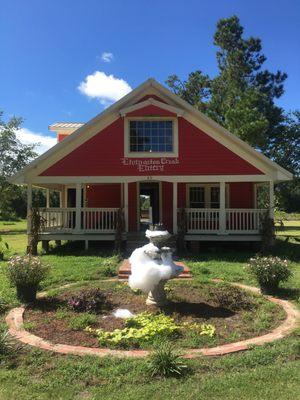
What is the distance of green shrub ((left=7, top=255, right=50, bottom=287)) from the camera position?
8.36 m

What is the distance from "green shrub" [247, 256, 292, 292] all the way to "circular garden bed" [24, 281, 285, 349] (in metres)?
0.38

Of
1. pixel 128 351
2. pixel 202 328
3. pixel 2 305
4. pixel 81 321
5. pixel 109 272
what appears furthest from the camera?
pixel 109 272

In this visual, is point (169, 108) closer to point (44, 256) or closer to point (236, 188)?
point (236, 188)

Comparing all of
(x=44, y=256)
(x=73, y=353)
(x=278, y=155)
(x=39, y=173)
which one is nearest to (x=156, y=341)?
(x=73, y=353)

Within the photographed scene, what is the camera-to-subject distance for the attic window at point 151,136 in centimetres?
1731

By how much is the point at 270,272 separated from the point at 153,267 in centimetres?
297

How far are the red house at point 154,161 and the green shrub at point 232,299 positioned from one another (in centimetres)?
731

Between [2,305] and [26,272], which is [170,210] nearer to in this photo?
[26,272]

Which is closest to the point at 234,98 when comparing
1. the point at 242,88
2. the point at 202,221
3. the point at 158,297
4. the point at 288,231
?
the point at 242,88

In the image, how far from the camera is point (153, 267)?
767 cm

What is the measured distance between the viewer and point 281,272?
30.1ft

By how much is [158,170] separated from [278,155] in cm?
2410

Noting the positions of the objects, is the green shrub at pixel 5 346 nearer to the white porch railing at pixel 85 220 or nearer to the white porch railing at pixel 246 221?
the white porch railing at pixel 85 220

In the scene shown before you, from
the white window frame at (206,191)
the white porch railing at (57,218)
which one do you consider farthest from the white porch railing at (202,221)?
the white porch railing at (57,218)
